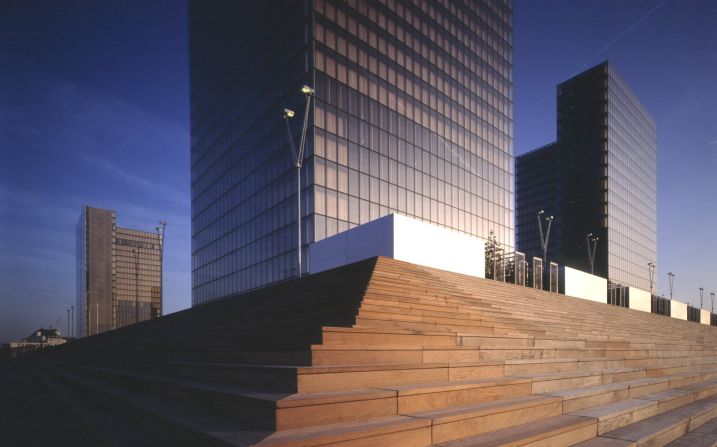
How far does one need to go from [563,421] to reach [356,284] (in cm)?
533

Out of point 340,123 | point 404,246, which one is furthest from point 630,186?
point 404,246

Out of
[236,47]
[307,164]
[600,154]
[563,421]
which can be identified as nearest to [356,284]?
[563,421]

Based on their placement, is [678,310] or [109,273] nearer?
[678,310]

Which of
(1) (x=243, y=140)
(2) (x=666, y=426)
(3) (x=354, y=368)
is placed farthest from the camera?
(1) (x=243, y=140)

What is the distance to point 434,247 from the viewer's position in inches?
696

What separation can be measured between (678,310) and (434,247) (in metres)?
42.3

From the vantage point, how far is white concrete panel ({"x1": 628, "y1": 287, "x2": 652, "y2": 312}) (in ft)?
121

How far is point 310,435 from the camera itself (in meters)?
3.06

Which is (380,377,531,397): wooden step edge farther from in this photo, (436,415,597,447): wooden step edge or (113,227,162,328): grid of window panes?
(113,227,162,328): grid of window panes

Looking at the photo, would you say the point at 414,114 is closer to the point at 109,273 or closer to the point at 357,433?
the point at 357,433

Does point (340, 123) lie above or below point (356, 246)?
above

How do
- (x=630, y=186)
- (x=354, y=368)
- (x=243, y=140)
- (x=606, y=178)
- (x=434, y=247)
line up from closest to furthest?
(x=354, y=368), (x=434, y=247), (x=243, y=140), (x=606, y=178), (x=630, y=186)

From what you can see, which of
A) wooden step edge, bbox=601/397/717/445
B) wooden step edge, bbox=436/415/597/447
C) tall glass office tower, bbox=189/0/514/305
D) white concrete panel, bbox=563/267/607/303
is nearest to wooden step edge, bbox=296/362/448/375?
wooden step edge, bbox=436/415/597/447

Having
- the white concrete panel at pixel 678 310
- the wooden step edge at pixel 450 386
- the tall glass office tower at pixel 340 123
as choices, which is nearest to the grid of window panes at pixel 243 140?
the tall glass office tower at pixel 340 123
